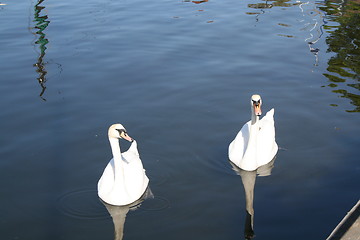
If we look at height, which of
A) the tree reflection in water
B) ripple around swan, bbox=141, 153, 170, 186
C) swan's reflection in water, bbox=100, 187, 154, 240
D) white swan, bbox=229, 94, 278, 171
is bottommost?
swan's reflection in water, bbox=100, 187, 154, 240

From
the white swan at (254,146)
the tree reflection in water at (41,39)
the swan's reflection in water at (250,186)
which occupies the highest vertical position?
the tree reflection in water at (41,39)

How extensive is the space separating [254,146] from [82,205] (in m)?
3.09

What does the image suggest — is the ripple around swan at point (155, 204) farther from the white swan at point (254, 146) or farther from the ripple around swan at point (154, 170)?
the white swan at point (254, 146)

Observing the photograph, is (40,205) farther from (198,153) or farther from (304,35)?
(304,35)

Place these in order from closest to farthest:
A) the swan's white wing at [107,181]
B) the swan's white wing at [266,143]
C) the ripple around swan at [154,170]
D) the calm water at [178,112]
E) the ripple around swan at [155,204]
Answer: the calm water at [178,112]
the ripple around swan at [155,204]
the swan's white wing at [107,181]
the ripple around swan at [154,170]
the swan's white wing at [266,143]

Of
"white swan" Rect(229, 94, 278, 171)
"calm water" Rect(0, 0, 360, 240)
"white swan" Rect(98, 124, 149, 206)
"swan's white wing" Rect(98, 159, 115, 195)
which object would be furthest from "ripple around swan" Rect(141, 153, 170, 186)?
"white swan" Rect(229, 94, 278, 171)

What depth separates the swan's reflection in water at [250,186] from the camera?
27.1 ft

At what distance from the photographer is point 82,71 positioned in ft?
46.9

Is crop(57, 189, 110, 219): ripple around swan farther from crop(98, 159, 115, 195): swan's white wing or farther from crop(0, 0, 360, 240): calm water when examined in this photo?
crop(98, 159, 115, 195): swan's white wing

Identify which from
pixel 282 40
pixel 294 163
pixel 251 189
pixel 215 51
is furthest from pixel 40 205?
pixel 282 40

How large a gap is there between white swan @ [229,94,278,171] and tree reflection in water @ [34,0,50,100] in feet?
17.0

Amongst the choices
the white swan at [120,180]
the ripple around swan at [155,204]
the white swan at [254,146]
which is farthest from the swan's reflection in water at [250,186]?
the white swan at [120,180]

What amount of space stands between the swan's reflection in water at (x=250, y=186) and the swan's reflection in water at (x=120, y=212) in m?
1.54

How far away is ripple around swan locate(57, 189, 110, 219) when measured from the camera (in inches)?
340
